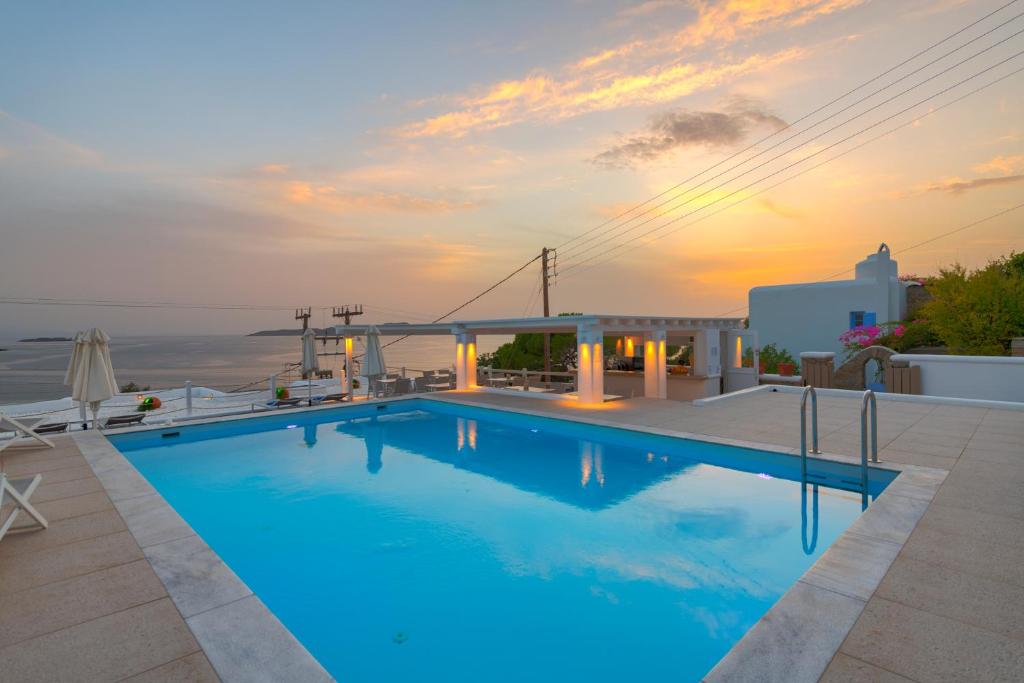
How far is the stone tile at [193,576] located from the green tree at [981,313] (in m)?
19.1

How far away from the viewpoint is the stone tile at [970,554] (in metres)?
3.59

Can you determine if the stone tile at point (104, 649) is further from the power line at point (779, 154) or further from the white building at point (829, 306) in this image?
the white building at point (829, 306)

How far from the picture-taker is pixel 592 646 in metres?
3.96

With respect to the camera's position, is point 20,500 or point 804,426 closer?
point 20,500

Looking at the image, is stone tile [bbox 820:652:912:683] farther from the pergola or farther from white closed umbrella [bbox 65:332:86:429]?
white closed umbrella [bbox 65:332:86:429]

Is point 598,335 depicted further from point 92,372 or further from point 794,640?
point 92,372

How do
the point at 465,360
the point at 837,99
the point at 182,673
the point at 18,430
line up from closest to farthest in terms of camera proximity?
the point at 182,673, the point at 18,430, the point at 465,360, the point at 837,99

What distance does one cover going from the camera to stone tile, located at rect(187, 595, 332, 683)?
105 inches

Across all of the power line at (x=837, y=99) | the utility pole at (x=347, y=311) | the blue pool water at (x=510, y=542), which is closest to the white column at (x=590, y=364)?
the blue pool water at (x=510, y=542)

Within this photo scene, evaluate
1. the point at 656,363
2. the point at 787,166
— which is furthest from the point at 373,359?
the point at 787,166

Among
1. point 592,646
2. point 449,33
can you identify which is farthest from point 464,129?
point 592,646

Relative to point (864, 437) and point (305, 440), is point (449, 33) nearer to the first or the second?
point (305, 440)

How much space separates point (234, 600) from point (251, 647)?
0.73m

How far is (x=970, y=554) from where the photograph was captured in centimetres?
388
